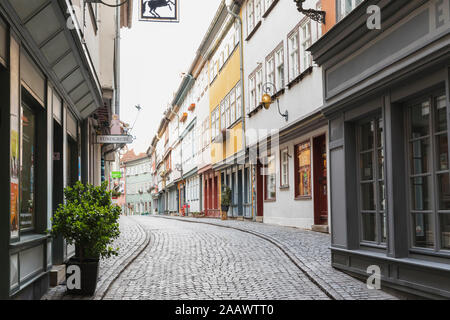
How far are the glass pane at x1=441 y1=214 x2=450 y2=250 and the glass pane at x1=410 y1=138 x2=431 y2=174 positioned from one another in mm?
633

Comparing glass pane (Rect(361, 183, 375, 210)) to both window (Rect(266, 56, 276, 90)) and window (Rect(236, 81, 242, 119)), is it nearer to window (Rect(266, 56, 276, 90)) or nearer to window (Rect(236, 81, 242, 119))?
window (Rect(266, 56, 276, 90))

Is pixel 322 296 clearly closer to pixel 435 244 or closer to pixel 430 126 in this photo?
pixel 435 244

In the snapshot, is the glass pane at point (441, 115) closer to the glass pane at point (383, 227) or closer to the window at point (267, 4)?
the glass pane at point (383, 227)

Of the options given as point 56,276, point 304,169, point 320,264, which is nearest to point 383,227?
point 320,264

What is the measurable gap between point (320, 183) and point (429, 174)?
11154 millimetres

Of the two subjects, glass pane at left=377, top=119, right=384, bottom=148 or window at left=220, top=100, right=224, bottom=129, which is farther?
window at left=220, top=100, right=224, bottom=129

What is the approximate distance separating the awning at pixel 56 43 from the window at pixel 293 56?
26.8 ft

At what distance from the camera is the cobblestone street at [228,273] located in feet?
25.8

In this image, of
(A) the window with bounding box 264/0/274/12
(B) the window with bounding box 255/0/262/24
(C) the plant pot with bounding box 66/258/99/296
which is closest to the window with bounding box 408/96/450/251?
(C) the plant pot with bounding box 66/258/99/296

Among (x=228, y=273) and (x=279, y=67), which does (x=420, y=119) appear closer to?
(x=228, y=273)

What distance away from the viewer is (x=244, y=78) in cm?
2628

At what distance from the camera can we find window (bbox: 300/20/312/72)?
17.0 meters

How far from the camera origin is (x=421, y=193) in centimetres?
702

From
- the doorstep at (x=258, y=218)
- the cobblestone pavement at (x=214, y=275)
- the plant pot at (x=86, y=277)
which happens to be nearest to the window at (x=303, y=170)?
the cobblestone pavement at (x=214, y=275)
